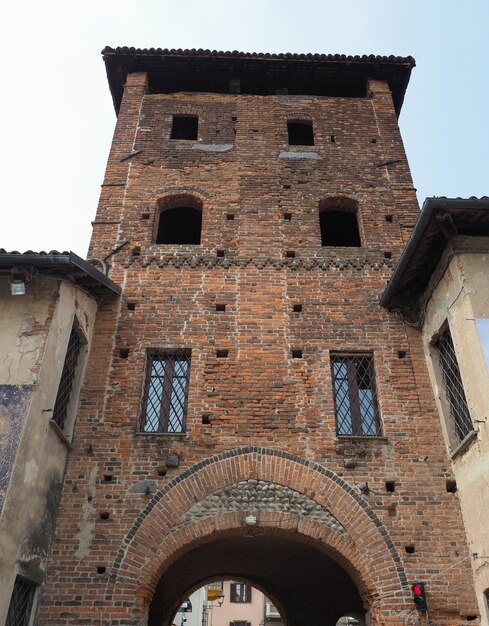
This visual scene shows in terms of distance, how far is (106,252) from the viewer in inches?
448

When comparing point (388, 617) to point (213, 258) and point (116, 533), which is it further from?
point (213, 258)

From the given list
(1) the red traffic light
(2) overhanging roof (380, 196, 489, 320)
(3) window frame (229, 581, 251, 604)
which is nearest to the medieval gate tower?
(1) the red traffic light

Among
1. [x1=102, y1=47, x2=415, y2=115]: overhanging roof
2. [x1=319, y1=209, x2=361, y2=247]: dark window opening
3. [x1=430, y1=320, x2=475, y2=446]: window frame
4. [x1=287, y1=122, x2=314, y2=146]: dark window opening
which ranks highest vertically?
[x1=102, y1=47, x2=415, y2=115]: overhanging roof

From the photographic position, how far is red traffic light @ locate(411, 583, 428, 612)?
7.64 m

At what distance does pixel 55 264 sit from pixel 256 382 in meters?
3.68

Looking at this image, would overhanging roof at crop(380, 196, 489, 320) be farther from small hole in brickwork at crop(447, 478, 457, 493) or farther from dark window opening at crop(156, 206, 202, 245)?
dark window opening at crop(156, 206, 202, 245)

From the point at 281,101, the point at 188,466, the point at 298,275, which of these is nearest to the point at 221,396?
the point at 188,466

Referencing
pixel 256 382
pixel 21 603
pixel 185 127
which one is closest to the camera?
pixel 21 603

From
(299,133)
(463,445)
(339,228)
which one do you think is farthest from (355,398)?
(299,133)

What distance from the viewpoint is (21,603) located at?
7.36 m

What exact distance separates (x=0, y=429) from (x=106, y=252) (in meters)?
4.75

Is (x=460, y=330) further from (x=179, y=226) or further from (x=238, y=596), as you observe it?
(x=238, y=596)

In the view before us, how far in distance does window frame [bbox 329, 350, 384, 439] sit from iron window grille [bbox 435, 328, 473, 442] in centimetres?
111

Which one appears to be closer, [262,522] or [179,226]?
[262,522]
